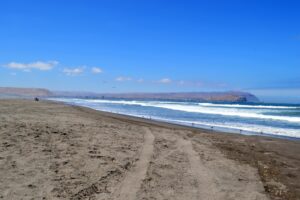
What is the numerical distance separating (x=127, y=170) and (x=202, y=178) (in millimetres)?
1474

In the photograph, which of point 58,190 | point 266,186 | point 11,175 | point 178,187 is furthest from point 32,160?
point 266,186

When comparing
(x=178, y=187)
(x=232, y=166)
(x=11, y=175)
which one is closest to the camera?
(x=11, y=175)

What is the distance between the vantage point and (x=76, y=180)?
5820mm

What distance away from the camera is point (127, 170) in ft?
22.7

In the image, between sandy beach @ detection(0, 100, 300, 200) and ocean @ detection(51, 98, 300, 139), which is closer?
sandy beach @ detection(0, 100, 300, 200)

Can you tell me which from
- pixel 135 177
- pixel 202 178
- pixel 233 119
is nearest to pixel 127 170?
pixel 135 177

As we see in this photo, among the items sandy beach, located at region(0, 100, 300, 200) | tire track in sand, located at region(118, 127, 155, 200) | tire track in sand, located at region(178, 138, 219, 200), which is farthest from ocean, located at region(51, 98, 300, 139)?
tire track in sand, located at region(118, 127, 155, 200)

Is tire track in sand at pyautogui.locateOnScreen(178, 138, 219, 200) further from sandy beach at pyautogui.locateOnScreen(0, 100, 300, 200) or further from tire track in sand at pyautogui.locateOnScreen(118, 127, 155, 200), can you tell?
tire track in sand at pyautogui.locateOnScreen(118, 127, 155, 200)

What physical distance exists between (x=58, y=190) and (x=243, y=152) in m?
7.22

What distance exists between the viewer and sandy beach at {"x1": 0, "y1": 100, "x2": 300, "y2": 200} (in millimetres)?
5496

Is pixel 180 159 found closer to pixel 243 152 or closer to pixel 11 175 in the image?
pixel 243 152

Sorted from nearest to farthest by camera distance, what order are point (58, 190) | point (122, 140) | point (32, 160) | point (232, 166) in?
point (58, 190) < point (32, 160) < point (232, 166) < point (122, 140)

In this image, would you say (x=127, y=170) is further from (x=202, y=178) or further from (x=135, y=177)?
(x=202, y=178)

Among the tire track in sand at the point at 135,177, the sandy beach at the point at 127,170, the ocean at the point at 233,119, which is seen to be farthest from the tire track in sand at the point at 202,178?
the ocean at the point at 233,119
